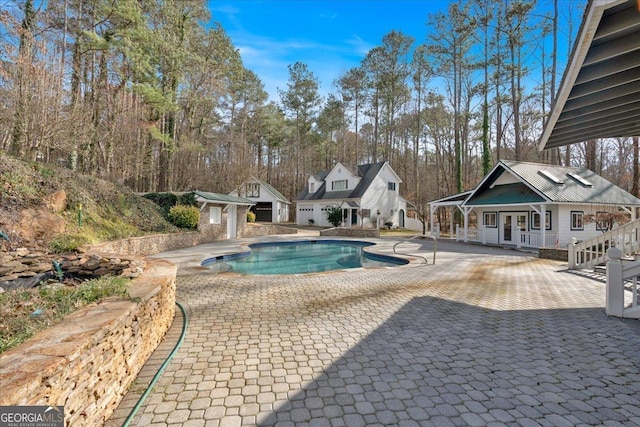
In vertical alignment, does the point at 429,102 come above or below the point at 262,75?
below

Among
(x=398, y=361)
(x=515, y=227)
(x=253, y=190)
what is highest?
(x=253, y=190)

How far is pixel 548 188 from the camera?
1466 centimetres

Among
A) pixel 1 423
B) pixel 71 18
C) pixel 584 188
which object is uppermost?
pixel 71 18

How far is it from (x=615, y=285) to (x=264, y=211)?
28730 millimetres

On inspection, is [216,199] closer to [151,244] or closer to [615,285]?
[151,244]

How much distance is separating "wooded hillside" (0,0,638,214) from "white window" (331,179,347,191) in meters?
6.55

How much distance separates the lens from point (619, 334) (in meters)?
4.32

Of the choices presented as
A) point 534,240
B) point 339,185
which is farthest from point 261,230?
point 534,240

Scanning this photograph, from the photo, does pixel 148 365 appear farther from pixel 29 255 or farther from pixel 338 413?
pixel 29 255

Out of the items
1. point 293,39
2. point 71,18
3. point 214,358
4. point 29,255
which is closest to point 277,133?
point 293,39

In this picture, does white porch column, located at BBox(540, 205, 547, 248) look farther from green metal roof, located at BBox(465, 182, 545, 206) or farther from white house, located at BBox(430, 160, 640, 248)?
green metal roof, located at BBox(465, 182, 545, 206)

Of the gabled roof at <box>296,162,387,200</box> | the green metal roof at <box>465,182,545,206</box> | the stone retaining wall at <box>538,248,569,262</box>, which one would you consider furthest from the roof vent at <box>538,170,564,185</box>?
the gabled roof at <box>296,162,387,200</box>

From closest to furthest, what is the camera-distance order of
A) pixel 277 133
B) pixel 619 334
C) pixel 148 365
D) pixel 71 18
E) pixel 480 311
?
1. pixel 148 365
2. pixel 619 334
3. pixel 480 311
4. pixel 71 18
5. pixel 277 133

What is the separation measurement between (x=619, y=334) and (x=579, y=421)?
2.81m
